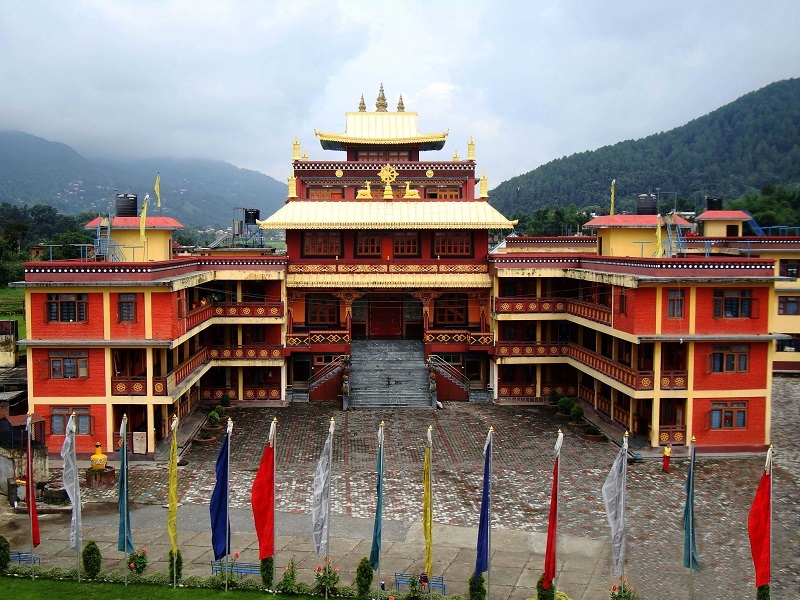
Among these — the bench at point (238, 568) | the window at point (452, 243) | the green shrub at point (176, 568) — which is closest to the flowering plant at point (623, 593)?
the bench at point (238, 568)

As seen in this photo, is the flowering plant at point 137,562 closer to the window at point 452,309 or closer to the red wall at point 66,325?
the red wall at point 66,325

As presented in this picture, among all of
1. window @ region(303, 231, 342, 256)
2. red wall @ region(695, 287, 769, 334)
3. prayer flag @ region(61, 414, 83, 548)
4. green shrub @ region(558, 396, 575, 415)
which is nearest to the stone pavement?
green shrub @ region(558, 396, 575, 415)

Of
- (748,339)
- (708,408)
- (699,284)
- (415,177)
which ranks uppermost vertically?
(415,177)

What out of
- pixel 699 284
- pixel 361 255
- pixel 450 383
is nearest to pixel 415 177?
pixel 361 255

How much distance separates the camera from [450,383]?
126ft

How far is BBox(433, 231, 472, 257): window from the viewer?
42.3 metres

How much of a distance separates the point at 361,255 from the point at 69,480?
25.7 m

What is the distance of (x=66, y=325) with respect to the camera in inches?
1083

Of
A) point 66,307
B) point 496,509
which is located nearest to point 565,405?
point 496,509

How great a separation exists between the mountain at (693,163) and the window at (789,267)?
66006 millimetres

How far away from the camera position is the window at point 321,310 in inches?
1649

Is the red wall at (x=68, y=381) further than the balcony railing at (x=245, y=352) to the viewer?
No

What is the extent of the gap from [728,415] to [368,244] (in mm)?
21129

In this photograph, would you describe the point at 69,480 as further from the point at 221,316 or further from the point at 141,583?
the point at 221,316
